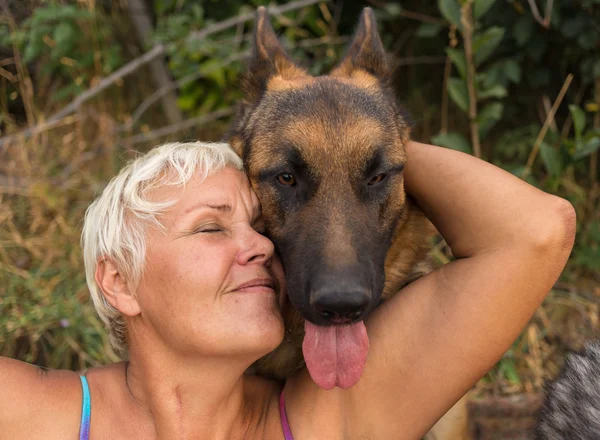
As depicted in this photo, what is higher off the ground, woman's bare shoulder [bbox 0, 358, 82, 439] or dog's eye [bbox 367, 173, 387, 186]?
dog's eye [bbox 367, 173, 387, 186]

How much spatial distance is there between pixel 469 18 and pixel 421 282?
1.77 metres

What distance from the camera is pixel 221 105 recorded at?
571cm

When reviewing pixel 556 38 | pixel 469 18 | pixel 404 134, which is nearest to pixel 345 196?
pixel 404 134

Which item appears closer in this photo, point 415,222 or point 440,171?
point 440,171

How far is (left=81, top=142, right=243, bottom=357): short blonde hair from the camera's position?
2246mm

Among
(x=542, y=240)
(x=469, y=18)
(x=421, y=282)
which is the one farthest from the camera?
(x=469, y=18)

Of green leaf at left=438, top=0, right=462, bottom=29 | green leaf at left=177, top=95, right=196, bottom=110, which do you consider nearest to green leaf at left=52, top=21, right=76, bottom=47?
green leaf at left=177, top=95, right=196, bottom=110

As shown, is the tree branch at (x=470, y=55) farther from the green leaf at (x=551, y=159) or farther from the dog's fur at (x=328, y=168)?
the dog's fur at (x=328, y=168)

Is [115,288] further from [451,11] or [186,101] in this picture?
[186,101]

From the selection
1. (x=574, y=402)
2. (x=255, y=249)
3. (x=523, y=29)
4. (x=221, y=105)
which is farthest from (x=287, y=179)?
(x=221, y=105)

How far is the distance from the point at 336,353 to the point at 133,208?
85 centimetres

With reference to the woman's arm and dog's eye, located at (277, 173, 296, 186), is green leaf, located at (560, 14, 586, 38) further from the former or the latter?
dog's eye, located at (277, 173, 296, 186)

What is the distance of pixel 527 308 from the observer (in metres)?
2.18

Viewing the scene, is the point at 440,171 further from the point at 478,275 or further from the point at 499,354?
the point at 499,354
